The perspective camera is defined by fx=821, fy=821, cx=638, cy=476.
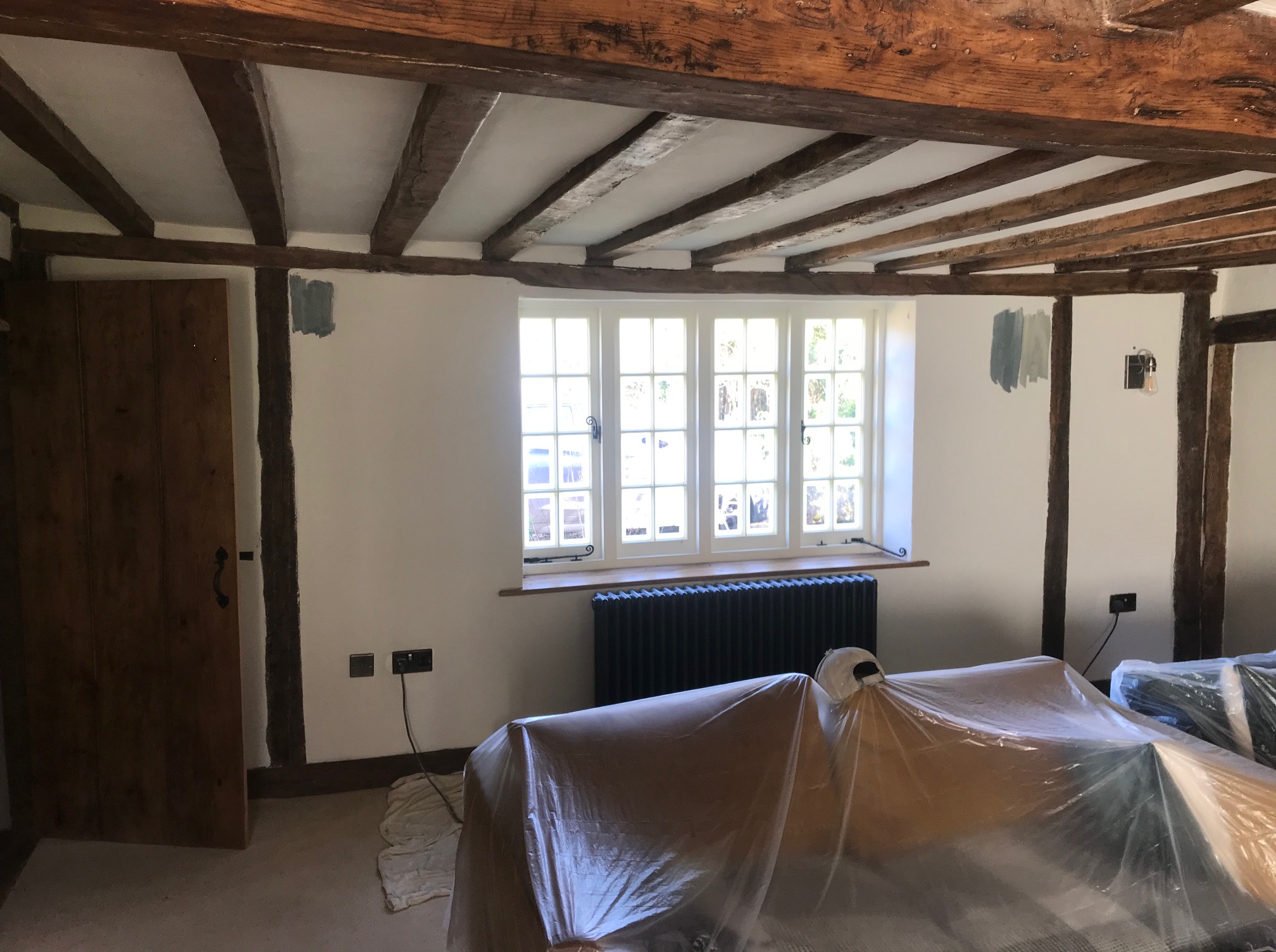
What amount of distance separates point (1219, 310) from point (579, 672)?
3.24m

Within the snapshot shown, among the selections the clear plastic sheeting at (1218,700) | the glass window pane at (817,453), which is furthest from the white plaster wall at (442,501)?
the clear plastic sheeting at (1218,700)

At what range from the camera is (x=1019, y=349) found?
11.6ft

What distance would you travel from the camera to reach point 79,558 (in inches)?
103

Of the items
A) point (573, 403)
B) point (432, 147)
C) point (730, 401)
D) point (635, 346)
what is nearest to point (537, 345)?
point (573, 403)

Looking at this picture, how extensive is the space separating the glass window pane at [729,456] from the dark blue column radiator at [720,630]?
19.2 inches

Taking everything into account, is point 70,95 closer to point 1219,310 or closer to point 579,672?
point 579,672

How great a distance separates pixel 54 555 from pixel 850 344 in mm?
3079

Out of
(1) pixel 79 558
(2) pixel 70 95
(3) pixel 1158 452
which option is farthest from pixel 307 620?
(3) pixel 1158 452

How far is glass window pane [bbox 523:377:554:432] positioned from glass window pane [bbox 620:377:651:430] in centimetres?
30

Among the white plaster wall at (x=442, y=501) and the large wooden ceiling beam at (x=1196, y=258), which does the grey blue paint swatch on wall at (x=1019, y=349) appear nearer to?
the white plaster wall at (x=442, y=501)

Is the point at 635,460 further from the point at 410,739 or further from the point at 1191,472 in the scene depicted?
the point at 1191,472

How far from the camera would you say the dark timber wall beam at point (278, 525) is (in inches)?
111

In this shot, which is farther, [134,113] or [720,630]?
[720,630]

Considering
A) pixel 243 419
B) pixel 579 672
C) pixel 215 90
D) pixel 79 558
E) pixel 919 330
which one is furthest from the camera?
pixel 919 330
